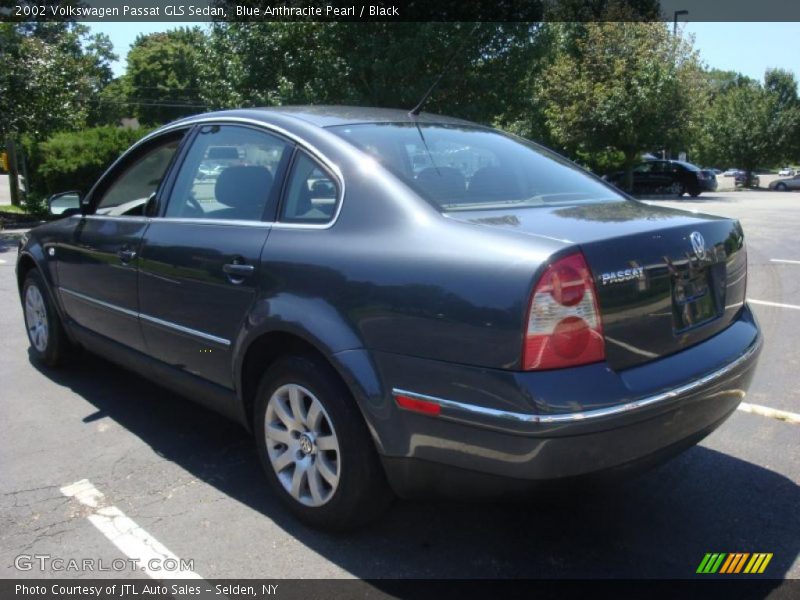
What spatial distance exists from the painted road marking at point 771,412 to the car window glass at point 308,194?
2.79 metres

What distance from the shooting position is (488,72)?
58.7ft

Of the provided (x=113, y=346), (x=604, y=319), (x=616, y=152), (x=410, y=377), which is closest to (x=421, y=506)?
(x=410, y=377)

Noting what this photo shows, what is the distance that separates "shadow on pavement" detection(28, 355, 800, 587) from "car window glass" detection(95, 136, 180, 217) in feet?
4.85

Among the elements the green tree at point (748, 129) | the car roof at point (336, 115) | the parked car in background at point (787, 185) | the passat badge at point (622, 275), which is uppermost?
the green tree at point (748, 129)

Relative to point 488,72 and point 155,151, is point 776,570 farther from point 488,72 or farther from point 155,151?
point 488,72

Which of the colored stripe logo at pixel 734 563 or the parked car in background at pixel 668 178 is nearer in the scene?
the colored stripe logo at pixel 734 563

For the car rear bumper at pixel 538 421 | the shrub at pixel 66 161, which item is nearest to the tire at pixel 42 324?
the car rear bumper at pixel 538 421

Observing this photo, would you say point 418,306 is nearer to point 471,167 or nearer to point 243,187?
point 471,167

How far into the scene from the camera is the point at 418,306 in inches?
96.7

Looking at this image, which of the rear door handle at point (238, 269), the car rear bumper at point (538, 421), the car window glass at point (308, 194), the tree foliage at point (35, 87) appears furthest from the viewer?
the tree foliage at point (35, 87)

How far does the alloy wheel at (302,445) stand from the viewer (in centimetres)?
282

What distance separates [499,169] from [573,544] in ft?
5.50

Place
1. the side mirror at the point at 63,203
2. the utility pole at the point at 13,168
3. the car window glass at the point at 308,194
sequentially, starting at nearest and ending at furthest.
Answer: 1. the car window glass at the point at 308,194
2. the side mirror at the point at 63,203
3. the utility pole at the point at 13,168

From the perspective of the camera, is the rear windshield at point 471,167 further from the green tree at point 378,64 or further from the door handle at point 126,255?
the green tree at point 378,64
